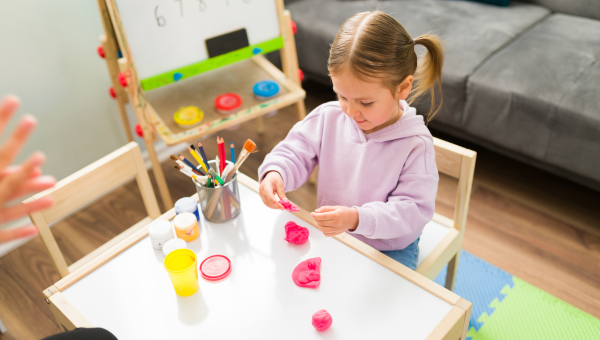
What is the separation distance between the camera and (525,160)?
1.76 m

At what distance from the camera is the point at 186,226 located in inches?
34.4

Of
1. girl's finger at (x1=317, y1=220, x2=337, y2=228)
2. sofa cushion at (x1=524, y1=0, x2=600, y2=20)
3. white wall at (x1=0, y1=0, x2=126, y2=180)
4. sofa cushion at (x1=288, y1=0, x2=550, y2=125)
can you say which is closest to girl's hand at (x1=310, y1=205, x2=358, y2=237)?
girl's finger at (x1=317, y1=220, x2=337, y2=228)

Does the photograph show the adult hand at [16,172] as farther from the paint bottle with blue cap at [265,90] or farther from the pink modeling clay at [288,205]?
the paint bottle with blue cap at [265,90]

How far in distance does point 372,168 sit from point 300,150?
7.0 inches

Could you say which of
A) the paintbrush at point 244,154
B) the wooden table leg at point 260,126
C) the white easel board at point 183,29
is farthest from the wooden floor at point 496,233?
the paintbrush at point 244,154

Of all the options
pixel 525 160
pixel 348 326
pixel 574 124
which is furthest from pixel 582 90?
pixel 348 326

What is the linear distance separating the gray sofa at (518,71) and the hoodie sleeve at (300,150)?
912mm

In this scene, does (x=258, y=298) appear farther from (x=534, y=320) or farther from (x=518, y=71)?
(x=518, y=71)

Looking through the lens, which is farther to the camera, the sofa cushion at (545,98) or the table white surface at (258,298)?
the sofa cushion at (545,98)

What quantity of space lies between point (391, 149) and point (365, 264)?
26 centimetres

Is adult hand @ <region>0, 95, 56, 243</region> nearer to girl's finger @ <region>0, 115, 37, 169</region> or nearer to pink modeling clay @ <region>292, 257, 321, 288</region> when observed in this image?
girl's finger @ <region>0, 115, 37, 169</region>

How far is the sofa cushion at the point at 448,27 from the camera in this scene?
5.85ft

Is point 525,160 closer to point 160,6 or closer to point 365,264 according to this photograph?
point 365,264

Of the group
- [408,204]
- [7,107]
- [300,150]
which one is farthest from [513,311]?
[7,107]
